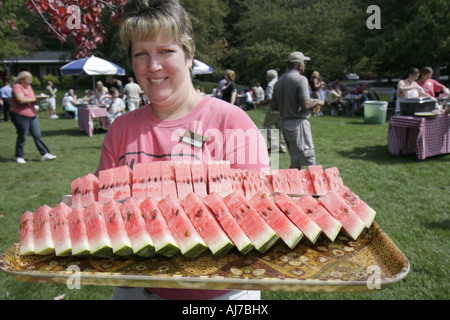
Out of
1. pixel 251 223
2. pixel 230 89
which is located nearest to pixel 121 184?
pixel 251 223

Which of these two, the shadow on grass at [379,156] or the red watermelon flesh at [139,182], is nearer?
the red watermelon flesh at [139,182]

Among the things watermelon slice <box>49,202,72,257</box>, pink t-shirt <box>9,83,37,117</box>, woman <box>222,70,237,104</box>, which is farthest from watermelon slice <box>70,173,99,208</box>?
woman <box>222,70,237,104</box>

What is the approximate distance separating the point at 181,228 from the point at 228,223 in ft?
0.86

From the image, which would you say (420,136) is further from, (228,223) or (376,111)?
(228,223)

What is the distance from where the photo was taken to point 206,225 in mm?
1809

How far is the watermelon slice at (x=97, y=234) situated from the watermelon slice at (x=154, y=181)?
336 mm

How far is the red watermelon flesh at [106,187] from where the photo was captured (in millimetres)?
2119

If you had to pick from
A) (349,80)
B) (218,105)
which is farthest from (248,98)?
(349,80)

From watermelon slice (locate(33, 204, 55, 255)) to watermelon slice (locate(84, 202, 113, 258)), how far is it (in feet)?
0.64

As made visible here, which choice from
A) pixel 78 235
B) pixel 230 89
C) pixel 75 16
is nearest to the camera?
pixel 78 235

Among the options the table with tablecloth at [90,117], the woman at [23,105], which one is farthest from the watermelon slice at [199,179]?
the table with tablecloth at [90,117]

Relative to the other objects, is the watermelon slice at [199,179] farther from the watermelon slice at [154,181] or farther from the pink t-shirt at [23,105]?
the pink t-shirt at [23,105]
